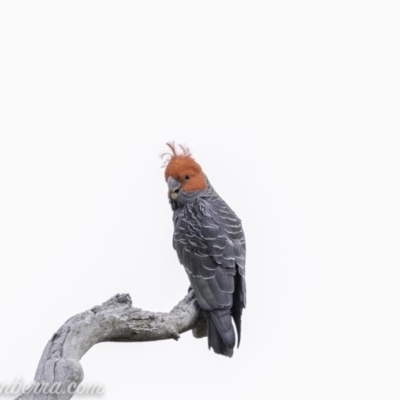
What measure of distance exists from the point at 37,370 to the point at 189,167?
2.75 meters

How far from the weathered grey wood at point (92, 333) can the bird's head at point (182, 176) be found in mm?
1205

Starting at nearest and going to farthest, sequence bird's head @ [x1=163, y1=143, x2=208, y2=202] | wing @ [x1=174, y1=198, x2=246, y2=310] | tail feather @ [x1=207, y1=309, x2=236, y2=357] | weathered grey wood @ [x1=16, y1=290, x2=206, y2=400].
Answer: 1. weathered grey wood @ [x1=16, y1=290, x2=206, y2=400]
2. tail feather @ [x1=207, y1=309, x2=236, y2=357]
3. wing @ [x1=174, y1=198, x2=246, y2=310]
4. bird's head @ [x1=163, y1=143, x2=208, y2=202]

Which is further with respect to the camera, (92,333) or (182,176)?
(182,176)

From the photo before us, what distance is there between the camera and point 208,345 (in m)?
5.91

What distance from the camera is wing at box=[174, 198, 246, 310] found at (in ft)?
19.6

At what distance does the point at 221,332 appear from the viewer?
231 inches

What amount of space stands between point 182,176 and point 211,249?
0.80 m

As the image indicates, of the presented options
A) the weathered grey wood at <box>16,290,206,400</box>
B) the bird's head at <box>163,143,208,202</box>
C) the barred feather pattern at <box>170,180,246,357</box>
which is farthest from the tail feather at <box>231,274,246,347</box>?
the bird's head at <box>163,143,208,202</box>

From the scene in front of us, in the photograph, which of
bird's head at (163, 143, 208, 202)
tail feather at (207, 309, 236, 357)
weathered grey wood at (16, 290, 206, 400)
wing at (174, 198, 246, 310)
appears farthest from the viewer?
bird's head at (163, 143, 208, 202)

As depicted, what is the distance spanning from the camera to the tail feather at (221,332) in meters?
5.84

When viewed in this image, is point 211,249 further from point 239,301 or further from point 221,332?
point 221,332

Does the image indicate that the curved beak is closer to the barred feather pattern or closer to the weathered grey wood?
the barred feather pattern

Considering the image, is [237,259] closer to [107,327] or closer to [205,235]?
[205,235]

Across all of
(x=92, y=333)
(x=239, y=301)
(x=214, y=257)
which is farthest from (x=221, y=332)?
(x=92, y=333)
